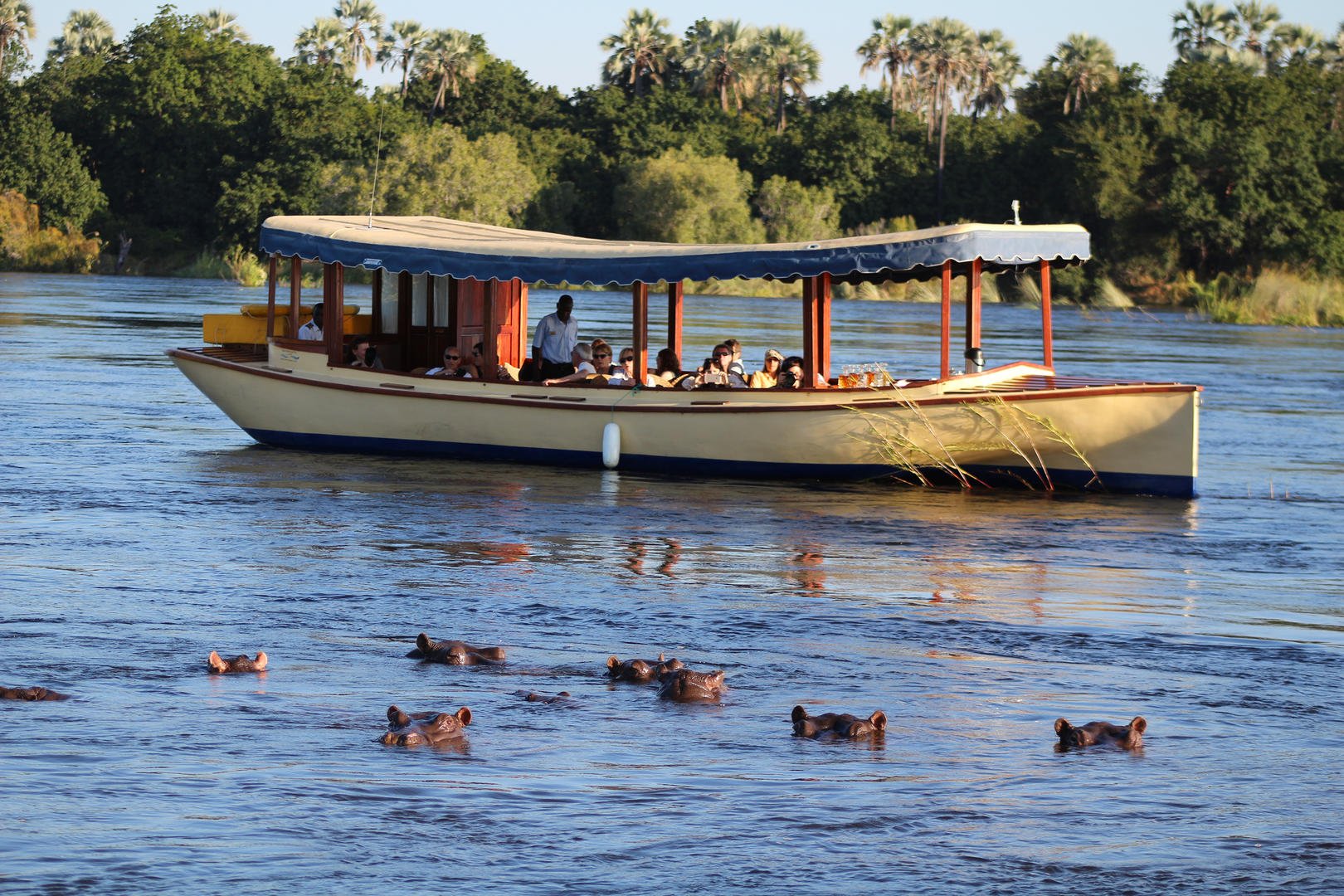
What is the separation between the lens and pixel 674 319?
2047 centimetres

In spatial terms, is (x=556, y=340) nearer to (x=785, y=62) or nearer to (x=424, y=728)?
(x=424, y=728)

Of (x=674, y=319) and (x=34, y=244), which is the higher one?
(x=34, y=244)

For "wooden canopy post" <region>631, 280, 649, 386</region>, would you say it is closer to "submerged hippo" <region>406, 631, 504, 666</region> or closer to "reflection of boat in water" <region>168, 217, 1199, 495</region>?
"reflection of boat in water" <region>168, 217, 1199, 495</region>

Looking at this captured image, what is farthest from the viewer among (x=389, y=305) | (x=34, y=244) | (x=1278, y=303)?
(x=34, y=244)

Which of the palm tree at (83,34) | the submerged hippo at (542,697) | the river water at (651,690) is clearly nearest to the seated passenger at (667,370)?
the river water at (651,690)

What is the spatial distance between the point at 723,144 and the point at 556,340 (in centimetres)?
7668

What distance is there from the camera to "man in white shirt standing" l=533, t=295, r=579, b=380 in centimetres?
1967

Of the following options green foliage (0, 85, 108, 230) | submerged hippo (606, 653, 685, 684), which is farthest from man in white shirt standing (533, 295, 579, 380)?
green foliage (0, 85, 108, 230)

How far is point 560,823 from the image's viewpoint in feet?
25.1

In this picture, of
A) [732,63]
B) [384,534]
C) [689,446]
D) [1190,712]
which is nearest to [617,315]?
[689,446]

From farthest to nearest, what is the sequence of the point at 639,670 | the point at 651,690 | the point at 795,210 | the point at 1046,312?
the point at 795,210 < the point at 1046,312 < the point at 639,670 < the point at 651,690

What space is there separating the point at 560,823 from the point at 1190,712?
12.0ft

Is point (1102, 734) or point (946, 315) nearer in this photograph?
point (1102, 734)

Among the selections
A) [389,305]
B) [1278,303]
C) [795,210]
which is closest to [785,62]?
[795,210]
